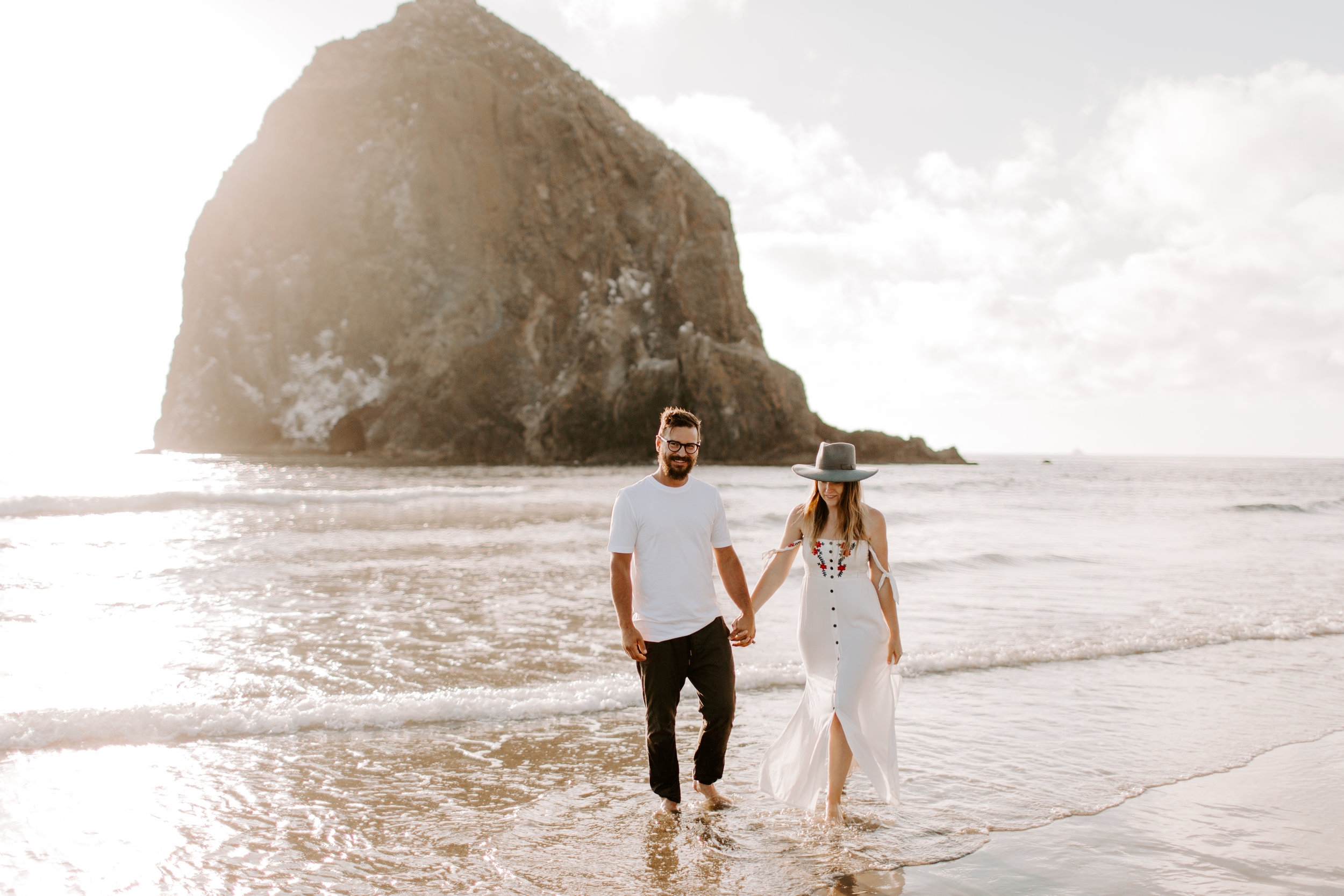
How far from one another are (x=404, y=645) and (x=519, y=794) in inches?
147

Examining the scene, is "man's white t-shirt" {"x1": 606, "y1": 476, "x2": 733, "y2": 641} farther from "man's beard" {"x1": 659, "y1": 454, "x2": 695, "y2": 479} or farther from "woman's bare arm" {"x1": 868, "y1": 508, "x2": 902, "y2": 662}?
"woman's bare arm" {"x1": 868, "y1": 508, "x2": 902, "y2": 662}

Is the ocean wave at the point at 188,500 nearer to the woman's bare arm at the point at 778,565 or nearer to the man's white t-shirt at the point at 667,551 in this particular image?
the man's white t-shirt at the point at 667,551

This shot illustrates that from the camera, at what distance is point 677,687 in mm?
3758

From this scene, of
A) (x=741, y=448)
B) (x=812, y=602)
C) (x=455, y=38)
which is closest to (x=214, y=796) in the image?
(x=812, y=602)

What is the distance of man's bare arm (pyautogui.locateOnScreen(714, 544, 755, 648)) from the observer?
3799mm

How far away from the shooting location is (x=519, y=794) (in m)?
4.18

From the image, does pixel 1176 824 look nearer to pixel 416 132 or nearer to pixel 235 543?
pixel 235 543

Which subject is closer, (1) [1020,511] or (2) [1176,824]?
(2) [1176,824]

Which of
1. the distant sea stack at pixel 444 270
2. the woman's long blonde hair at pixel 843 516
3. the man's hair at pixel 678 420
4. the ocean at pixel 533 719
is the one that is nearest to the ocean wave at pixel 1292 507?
the ocean at pixel 533 719

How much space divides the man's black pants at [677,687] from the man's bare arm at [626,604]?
48 millimetres

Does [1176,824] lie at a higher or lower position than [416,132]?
lower

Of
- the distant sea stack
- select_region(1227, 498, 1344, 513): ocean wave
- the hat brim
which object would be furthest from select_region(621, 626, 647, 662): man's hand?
the distant sea stack

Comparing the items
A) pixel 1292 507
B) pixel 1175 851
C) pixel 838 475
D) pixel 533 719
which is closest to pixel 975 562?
pixel 533 719

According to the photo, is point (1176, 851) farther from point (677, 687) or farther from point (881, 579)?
point (677, 687)
